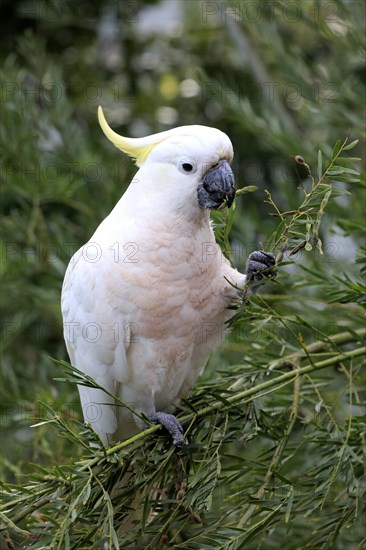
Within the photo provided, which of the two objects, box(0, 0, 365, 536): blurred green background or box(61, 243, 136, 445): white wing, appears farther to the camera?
box(0, 0, 365, 536): blurred green background

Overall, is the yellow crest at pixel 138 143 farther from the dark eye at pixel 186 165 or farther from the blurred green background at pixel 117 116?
the blurred green background at pixel 117 116

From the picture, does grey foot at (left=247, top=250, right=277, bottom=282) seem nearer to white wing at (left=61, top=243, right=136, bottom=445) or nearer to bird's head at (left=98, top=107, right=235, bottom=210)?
bird's head at (left=98, top=107, right=235, bottom=210)

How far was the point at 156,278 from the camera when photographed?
1334 millimetres

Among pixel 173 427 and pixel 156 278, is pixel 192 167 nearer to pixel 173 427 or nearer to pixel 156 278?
pixel 156 278

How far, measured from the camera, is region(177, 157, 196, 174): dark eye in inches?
51.1

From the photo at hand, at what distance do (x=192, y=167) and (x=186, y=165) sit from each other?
0.01 metres

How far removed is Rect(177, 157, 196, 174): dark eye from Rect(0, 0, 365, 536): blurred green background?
13.7 inches

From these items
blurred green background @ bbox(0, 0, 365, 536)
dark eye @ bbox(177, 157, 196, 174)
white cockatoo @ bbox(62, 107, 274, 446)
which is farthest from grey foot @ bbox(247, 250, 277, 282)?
blurred green background @ bbox(0, 0, 365, 536)

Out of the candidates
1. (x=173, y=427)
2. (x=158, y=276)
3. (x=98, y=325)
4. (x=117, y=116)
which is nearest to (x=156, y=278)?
(x=158, y=276)

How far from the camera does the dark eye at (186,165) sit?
4.26 feet

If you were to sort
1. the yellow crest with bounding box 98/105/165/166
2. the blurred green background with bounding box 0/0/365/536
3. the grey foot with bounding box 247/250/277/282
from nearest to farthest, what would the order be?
the grey foot with bounding box 247/250/277/282 < the yellow crest with bounding box 98/105/165/166 < the blurred green background with bounding box 0/0/365/536

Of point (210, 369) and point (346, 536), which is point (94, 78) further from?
point (346, 536)

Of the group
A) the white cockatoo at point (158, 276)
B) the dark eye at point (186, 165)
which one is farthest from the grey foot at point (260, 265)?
the dark eye at point (186, 165)

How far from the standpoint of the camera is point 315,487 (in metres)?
1.28
